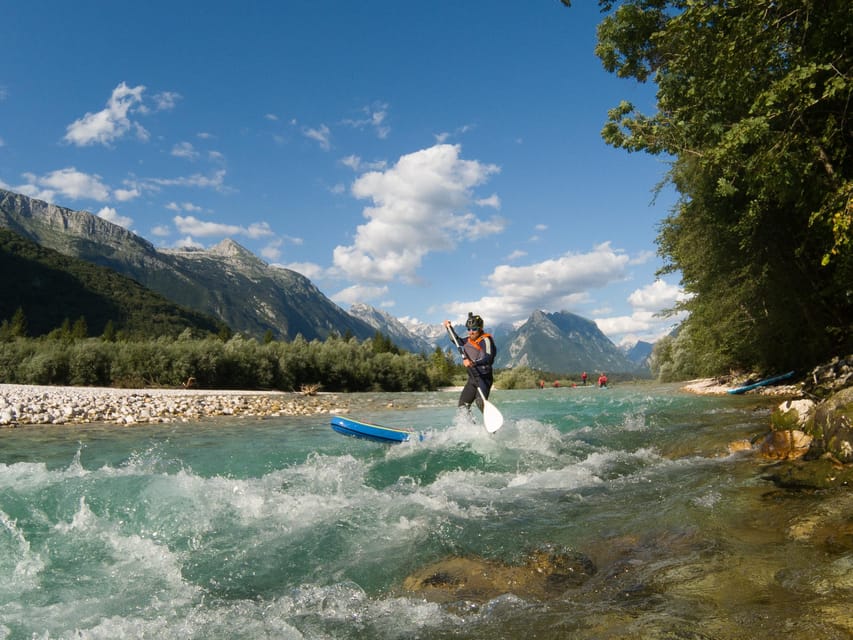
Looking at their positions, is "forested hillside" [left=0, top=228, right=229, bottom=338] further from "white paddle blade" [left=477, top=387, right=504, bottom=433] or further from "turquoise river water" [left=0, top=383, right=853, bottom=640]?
"turquoise river water" [left=0, top=383, right=853, bottom=640]

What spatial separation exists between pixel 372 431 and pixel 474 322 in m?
4.02

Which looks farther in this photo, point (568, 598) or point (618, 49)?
point (618, 49)

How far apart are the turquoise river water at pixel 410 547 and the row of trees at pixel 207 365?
1486 inches

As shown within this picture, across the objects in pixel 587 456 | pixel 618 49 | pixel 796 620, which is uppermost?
pixel 618 49

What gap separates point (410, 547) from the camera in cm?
539

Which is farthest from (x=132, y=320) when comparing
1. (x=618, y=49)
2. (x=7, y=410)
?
(x=618, y=49)

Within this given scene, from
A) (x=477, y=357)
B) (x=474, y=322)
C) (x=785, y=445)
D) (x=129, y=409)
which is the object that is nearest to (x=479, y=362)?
(x=477, y=357)

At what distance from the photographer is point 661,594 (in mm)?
3609

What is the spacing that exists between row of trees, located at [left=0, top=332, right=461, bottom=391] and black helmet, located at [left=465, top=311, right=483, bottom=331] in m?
38.7

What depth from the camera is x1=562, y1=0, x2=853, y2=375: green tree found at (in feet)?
29.7

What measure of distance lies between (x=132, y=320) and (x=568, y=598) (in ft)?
581

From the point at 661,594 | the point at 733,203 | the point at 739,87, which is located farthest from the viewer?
the point at 733,203

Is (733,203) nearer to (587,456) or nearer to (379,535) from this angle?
(587,456)

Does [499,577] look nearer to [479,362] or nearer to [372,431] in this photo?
[479,362]
